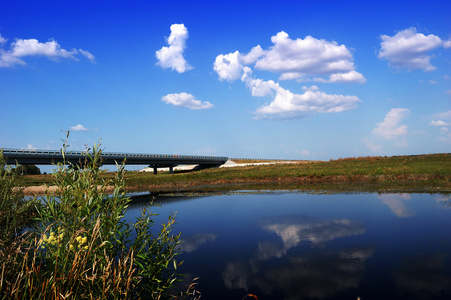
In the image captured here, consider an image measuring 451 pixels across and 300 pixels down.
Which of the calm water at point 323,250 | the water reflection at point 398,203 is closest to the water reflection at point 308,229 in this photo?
the calm water at point 323,250

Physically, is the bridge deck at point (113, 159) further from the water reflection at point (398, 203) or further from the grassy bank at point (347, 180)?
the water reflection at point (398, 203)

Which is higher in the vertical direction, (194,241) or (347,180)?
(347,180)

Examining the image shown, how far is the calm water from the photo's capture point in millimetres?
12930

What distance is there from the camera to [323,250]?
17781 mm

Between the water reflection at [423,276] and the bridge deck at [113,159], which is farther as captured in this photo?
the bridge deck at [113,159]

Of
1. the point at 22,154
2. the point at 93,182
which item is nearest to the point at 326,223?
the point at 93,182

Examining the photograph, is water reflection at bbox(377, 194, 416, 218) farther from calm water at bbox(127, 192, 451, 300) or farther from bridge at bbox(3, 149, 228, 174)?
bridge at bbox(3, 149, 228, 174)

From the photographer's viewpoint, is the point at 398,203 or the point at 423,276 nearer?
the point at 423,276

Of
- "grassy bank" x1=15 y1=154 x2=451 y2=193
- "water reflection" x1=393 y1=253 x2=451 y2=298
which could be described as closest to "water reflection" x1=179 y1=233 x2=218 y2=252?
"water reflection" x1=393 y1=253 x2=451 y2=298

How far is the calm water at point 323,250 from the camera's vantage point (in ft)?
42.4

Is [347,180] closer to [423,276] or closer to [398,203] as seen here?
[398,203]

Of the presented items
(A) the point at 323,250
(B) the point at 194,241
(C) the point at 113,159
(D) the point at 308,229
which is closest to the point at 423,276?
(A) the point at 323,250

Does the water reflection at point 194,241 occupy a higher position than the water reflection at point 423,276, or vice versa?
the water reflection at point 423,276

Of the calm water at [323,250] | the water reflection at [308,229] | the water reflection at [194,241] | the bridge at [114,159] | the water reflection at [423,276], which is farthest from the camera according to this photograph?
the bridge at [114,159]
